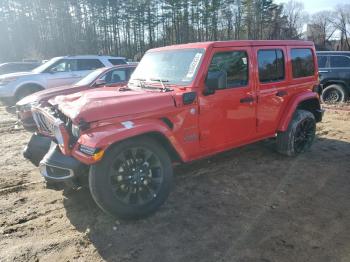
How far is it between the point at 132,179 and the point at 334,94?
1023 centimetres

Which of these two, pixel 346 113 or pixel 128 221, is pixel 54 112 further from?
pixel 346 113

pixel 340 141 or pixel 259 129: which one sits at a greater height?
pixel 259 129

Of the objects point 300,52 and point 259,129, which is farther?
point 300,52

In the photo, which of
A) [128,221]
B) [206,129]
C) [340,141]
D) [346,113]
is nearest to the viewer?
[128,221]

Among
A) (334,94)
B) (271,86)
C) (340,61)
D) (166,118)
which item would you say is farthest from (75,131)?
(340,61)

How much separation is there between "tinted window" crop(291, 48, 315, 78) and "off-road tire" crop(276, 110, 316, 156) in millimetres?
676

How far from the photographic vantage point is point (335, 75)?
1148 cm

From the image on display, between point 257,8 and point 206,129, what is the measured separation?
53.8 m

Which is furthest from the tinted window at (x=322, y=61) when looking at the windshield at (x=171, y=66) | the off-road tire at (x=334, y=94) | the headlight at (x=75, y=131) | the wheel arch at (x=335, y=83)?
the headlight at (x=75, y=131)

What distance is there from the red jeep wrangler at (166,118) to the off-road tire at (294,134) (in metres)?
0.02

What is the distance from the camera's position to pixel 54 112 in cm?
411

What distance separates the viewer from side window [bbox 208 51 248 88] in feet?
14.3

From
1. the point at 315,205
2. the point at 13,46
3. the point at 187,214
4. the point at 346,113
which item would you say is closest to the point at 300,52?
the point at 315,205

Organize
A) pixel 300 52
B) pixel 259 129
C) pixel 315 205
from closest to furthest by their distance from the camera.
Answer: pixel 315 205, pixel 259 129, pixel 300 52
